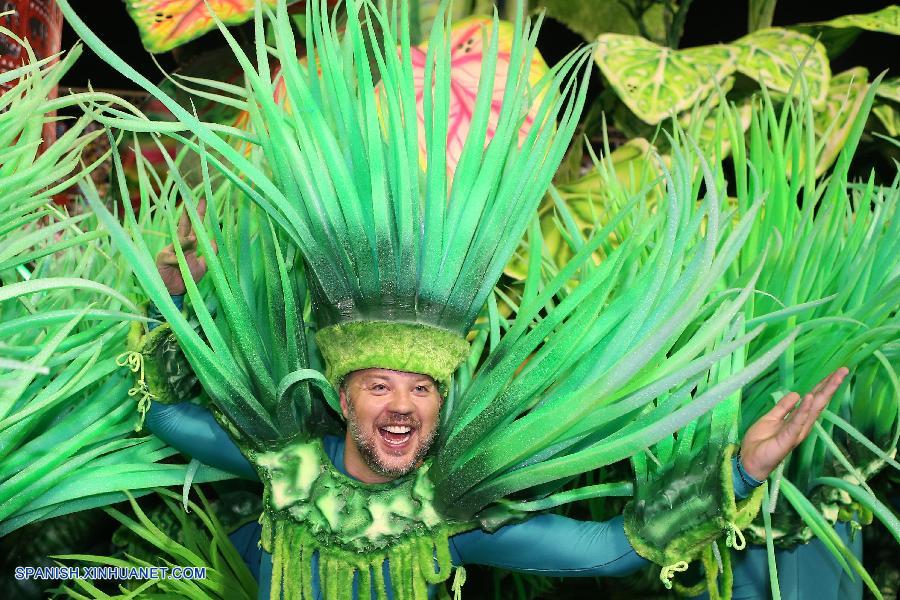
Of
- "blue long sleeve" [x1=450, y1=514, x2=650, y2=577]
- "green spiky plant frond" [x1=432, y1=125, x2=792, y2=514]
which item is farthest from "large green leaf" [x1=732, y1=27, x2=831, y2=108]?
"blue long sleeve" [x1=450, y1=514, x2=650, y2=577]

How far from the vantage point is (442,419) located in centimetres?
75

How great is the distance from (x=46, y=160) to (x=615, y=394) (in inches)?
19.7

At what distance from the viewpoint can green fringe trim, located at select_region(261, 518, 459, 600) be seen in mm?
714

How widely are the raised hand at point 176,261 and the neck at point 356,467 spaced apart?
7.1 inches

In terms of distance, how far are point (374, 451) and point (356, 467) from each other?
0.06 metres

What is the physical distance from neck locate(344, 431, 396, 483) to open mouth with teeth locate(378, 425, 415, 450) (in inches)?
1.7

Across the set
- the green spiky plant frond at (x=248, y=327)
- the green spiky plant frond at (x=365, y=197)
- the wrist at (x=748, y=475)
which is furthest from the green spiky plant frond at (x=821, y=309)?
the green spiky plant frond at (x=248, y=327)

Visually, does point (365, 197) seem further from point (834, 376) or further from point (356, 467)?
point (834, 376)

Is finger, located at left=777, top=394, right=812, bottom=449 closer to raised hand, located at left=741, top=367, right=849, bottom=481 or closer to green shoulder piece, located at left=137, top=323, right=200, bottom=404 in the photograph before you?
raised hand, located at left=741, top=367, right=849, bottom=481

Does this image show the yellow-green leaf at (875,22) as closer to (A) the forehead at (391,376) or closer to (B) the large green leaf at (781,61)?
(B) the large green leaf at (781,61)

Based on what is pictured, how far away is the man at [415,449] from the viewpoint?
25.5 inches

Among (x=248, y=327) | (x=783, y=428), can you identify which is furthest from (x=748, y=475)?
(x=248, y=327)

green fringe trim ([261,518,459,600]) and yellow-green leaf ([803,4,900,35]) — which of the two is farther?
yellow-green leaf ([803,4,900,35])

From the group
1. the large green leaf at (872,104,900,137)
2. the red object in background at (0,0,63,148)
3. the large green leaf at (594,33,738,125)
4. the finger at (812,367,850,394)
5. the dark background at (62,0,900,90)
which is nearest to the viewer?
the finger at (812,367,850,394)
